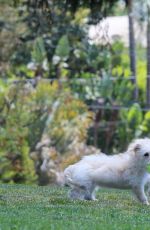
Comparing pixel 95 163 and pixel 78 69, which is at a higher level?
pixel 95 163

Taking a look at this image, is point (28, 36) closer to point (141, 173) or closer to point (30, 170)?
point (30, 170)

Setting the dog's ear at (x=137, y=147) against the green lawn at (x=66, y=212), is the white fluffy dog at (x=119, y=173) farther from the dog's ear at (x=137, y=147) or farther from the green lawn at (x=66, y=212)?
the green lawn at (x=66, y=212)

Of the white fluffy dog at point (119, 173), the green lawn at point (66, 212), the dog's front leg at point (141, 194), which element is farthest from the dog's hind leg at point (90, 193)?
the dog's front leg at point (141, 194)

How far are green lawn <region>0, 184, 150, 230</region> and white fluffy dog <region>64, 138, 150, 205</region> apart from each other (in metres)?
0.22

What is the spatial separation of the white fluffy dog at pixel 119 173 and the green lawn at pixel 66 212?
0.22 m

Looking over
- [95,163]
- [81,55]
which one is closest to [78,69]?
[81,55]

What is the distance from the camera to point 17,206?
375 inches

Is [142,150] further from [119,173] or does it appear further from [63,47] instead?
[63,47]

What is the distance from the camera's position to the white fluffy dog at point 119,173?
33.5ft

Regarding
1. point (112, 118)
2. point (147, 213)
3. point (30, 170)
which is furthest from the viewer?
point (112, 118)

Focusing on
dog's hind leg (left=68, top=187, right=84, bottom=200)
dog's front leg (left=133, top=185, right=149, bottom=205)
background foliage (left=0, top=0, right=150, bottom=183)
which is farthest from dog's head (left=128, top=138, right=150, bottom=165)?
background foliage (left=0, top=0, right=150, bottom=183)

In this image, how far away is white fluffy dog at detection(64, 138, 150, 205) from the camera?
402 inches

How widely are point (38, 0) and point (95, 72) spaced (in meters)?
13.2

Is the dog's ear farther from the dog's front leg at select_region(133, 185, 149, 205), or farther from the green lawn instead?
the green lawn
